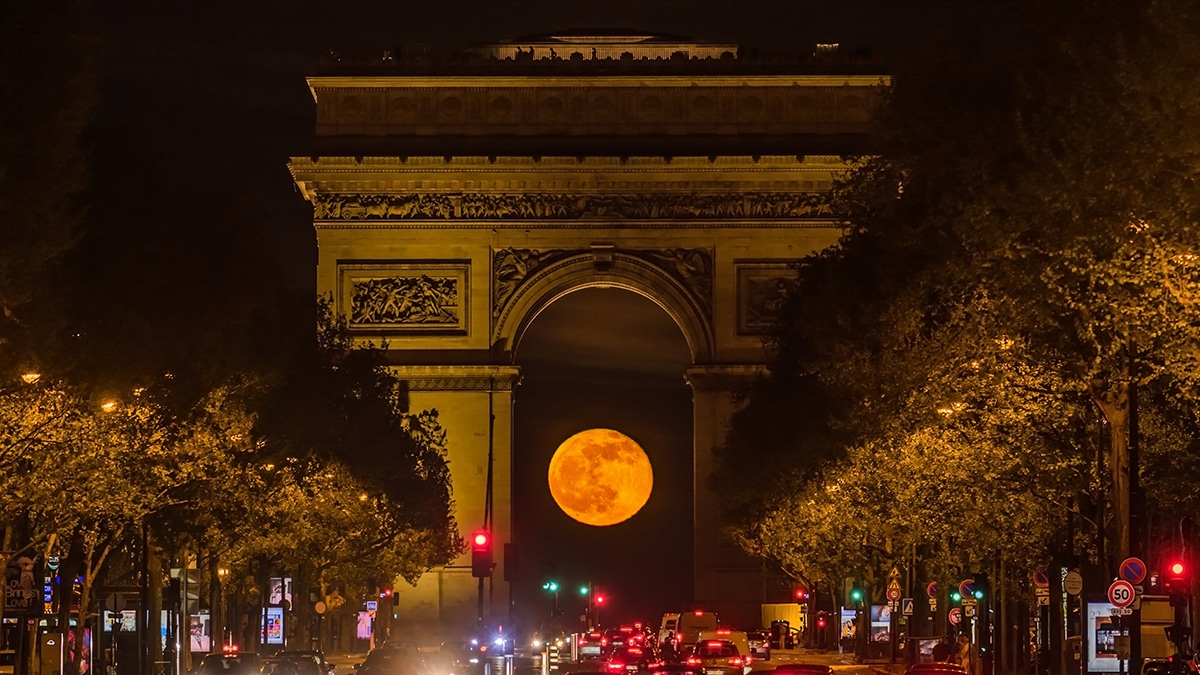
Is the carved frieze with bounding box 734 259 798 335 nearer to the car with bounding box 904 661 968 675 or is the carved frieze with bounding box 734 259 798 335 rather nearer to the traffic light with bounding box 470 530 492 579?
the traffic light with bounding box 470 530 492 579

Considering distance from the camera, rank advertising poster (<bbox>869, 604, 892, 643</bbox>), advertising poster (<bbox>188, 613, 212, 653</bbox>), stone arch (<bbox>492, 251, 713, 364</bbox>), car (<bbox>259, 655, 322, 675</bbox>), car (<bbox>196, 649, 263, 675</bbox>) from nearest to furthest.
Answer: car (<bbox>196, 649, 263, 675</bbox>)
car (<bbox>259, 655, 322, 675</bbox>)
advertising poster (<bbox>188, 613, 212, 653</bbox>)
advertising poster (<bbox>869, 604, 892, 643</bbox>)
stone arch (<bbox>492, 251, 713, 364</bbox>)

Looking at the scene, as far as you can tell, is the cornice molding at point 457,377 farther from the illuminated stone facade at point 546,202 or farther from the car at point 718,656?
the car at point 718,656

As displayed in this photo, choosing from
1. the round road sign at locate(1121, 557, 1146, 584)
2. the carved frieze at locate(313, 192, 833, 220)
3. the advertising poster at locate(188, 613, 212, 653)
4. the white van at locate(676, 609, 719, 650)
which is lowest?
the white van at locate(676, 609, 719, 650)

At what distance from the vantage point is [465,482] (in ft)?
381

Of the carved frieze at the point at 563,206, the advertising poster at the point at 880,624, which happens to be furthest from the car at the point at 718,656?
the carved frieze at the point at 563,206

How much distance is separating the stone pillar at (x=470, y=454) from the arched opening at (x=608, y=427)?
21546 mm

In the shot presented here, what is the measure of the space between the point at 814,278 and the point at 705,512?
37.3m

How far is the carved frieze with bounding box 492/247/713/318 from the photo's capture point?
115 metres

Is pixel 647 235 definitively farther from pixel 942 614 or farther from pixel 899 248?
pixel 899 248

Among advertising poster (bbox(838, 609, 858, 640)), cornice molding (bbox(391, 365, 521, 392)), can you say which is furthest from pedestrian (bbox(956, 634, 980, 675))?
cornice molding (bbox(391, 365, 521, 392))

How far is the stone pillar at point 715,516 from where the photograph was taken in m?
116

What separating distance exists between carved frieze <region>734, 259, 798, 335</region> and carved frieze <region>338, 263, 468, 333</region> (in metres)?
12.5

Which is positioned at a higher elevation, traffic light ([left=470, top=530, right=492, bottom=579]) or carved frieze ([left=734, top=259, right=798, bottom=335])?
carved frieze ([left=734, top=259, right=798, bottom=335])

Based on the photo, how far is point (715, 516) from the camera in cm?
11831
